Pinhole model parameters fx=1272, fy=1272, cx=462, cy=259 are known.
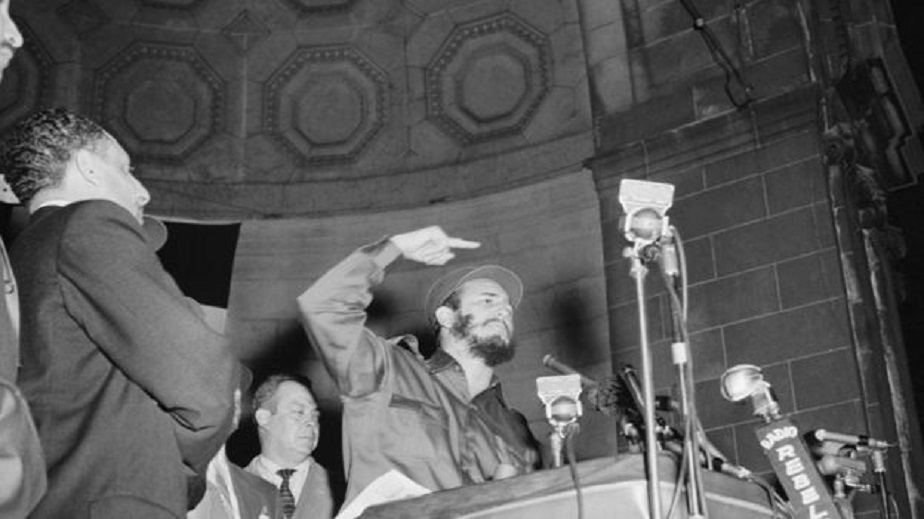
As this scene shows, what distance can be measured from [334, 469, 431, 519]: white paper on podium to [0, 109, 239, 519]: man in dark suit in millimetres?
1587

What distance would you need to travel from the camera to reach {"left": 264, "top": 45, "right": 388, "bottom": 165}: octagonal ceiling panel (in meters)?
9.45

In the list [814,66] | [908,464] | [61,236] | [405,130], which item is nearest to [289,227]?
[405,130]

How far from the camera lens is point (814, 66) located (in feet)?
25.0

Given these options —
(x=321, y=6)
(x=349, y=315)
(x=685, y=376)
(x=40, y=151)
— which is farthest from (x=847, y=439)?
(x=321, y=6)

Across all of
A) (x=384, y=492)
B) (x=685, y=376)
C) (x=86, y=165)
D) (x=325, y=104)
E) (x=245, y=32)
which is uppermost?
(x=245, y=32)

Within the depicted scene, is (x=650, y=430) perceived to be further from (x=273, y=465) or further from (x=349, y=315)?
(x=273, y=465)

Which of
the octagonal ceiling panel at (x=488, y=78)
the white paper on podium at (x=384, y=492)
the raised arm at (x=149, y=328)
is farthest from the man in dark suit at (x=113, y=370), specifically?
the octagonal ceiling panel at (x=488, y=78)

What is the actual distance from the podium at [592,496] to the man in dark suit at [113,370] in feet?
2.81

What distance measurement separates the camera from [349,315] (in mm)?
4918

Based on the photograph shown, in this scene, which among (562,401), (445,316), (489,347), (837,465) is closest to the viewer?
(562,401)

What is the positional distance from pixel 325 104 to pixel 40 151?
21.4ft

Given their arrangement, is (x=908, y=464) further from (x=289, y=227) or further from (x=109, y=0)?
(x=109, y=0)

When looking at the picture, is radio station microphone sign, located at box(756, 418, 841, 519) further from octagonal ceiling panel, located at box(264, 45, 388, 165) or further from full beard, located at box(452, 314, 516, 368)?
octagonal ceiling panel, located at box(264, 45, 388, 165)

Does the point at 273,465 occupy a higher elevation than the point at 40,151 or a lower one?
lower
